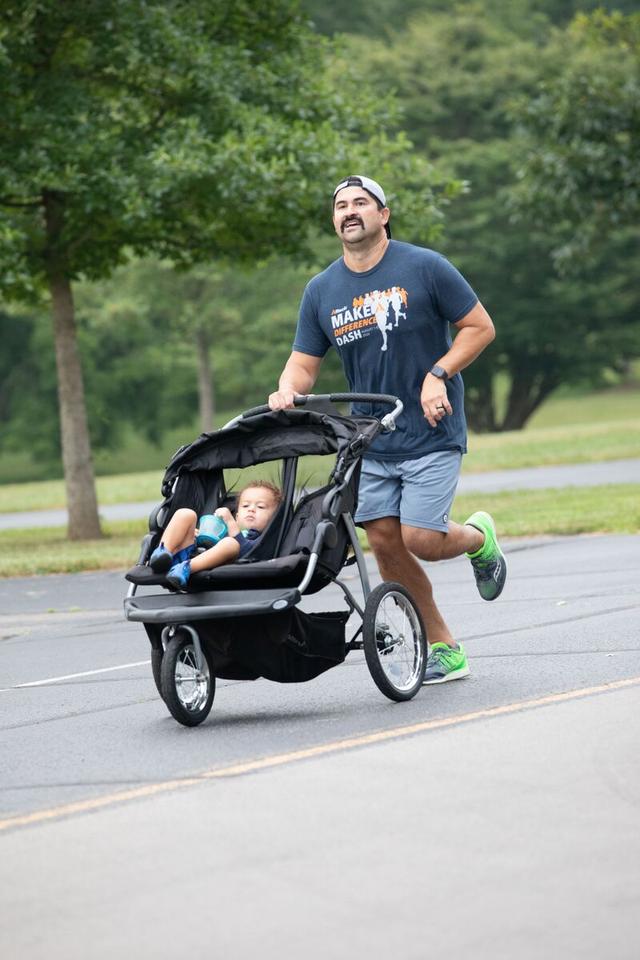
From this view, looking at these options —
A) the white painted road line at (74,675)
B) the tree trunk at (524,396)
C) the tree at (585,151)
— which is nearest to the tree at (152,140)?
the white painted road line at (74,675)

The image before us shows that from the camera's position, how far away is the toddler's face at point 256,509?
749 centimetres

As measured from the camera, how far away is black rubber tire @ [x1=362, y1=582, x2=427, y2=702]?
7180mm

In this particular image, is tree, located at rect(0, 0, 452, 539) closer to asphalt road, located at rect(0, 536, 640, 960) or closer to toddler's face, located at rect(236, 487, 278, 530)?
asphalt road, located at rect(0, 536, 640, 960)

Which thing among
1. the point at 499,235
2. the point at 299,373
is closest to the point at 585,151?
the point at 299,373

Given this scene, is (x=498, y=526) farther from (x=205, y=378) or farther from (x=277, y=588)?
(x=205, y=378)

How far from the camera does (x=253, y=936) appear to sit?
14.1 ft

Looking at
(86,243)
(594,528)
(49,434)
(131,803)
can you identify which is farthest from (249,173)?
(49,434)

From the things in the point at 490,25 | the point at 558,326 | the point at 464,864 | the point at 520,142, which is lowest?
the point at 464,864

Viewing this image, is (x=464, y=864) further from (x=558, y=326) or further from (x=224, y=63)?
(x=558, y=326)

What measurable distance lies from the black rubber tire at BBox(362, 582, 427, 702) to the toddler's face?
569 millimetres

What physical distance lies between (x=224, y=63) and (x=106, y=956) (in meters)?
15.4

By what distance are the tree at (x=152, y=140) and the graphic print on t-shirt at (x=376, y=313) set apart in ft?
32.6

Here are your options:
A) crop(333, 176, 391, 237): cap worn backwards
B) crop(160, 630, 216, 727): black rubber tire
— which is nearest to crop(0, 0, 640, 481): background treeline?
crop(333, 176, 391, 237): cap worn backwards

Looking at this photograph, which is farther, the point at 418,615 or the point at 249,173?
the point at 249,173
